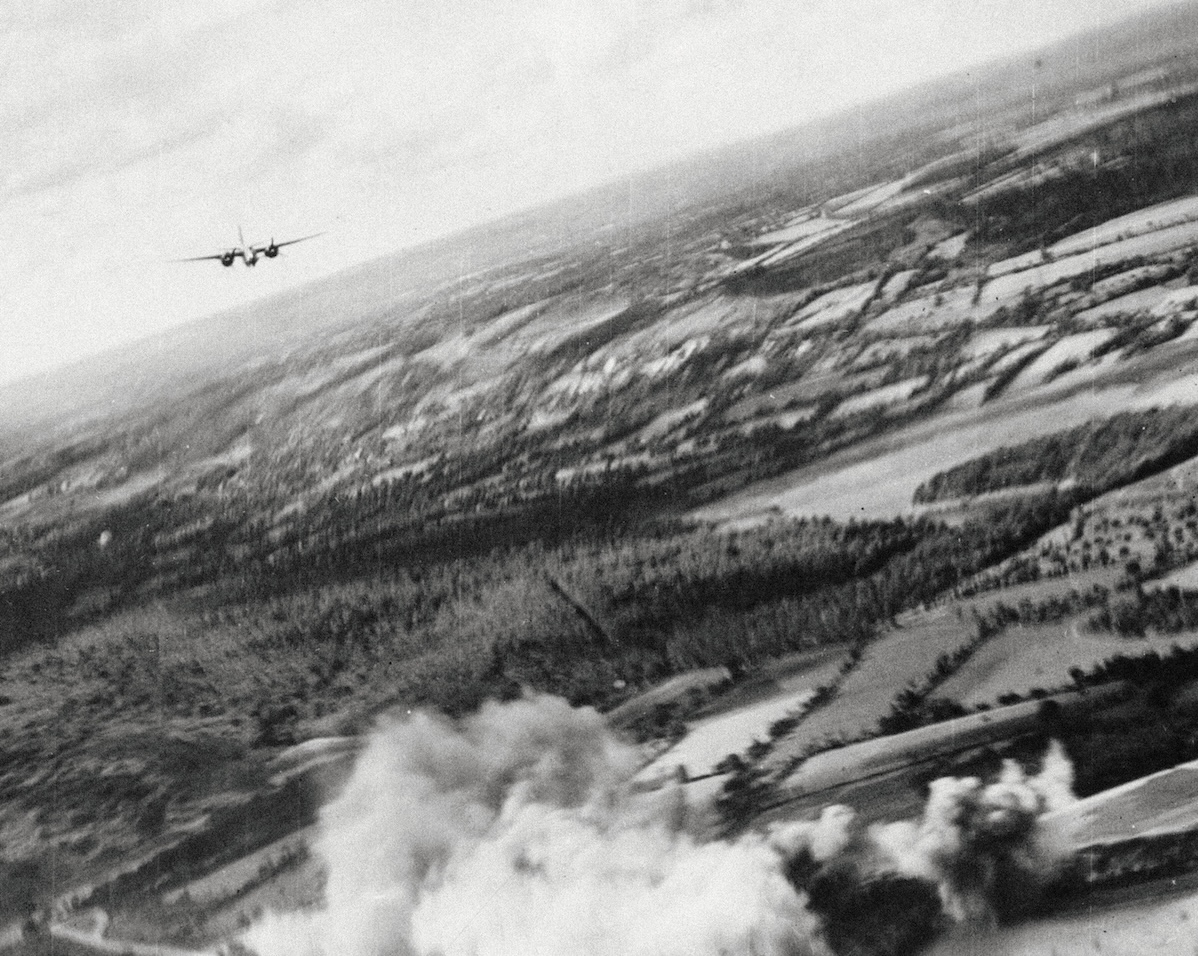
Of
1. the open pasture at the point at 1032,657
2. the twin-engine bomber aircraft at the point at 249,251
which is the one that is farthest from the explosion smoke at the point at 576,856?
the twin-engine bomber aircraft at the point at 249,251

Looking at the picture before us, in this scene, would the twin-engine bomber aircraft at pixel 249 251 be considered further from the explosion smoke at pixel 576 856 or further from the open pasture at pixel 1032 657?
the open pasture at pixel 1032 657

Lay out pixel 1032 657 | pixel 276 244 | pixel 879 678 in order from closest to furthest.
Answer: pixel 1032 657 < pixel 879 678 < pixel 276 244

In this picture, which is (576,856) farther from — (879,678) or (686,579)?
(879,678)

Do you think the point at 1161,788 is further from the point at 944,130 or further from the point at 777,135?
the point at 777,135

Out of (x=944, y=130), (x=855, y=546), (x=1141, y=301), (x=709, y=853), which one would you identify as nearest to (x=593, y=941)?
(x=709, y=853)

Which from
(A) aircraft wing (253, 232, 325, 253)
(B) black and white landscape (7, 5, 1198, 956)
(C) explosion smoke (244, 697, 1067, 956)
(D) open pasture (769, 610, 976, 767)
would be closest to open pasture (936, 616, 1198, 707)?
(B) black and white landscape (7, 5, 1198, 956)

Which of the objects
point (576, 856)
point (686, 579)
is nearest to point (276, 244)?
point (686, 579)
